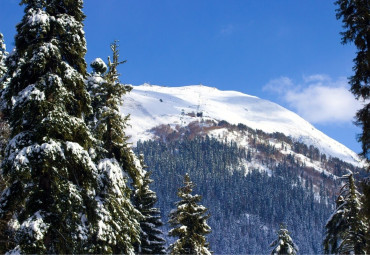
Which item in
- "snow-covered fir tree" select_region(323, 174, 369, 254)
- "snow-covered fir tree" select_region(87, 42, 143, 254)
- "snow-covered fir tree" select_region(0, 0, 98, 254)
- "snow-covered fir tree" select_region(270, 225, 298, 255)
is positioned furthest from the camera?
"snow-covered fir tree" select_region(270, 225, 298, 255)

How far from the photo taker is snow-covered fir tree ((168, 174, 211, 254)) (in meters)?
23.7

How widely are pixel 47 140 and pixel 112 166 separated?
4.04m

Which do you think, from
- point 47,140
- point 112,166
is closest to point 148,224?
point 112,166

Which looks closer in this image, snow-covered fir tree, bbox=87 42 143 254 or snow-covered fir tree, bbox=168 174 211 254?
snow-covered fir tree, bbox=87 42 143 254

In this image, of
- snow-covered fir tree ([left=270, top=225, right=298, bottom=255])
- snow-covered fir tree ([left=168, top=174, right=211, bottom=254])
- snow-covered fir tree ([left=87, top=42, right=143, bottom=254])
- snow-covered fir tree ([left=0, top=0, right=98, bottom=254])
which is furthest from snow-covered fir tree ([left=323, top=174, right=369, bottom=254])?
snow-covered fir tree ([left=0, top=0, right=98, bottom=254])

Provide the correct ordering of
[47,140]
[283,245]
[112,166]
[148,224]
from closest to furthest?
1. [47,140]
2. [112,166]
3. [148,224]
4. [283,245]

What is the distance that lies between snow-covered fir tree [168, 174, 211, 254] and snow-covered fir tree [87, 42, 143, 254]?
21.9ft

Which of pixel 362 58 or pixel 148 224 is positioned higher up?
pixel 362 58

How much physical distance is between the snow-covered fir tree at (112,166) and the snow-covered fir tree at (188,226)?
21.9ft

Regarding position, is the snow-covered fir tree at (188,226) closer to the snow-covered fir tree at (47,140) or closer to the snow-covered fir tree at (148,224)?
the snow-covered fir tree at (148,224)

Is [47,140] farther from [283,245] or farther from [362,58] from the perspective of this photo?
[283,245]

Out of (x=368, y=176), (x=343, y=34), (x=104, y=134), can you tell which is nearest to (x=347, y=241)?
(x=368, y=176)

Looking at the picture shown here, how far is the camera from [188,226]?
964 inches

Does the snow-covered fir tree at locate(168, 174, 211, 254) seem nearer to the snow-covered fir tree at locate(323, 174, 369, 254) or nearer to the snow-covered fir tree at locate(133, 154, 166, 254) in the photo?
the snow-covered fir tree at locate(133, 154, 166, 254)
